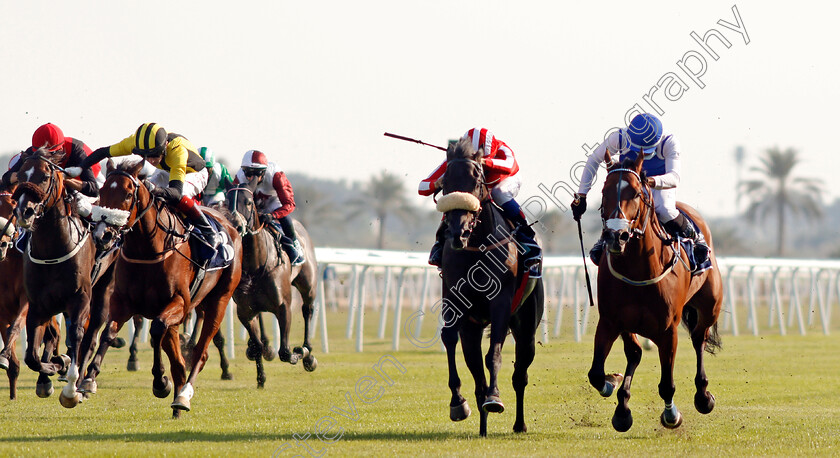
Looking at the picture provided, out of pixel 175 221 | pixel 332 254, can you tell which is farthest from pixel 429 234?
pixel 175 221

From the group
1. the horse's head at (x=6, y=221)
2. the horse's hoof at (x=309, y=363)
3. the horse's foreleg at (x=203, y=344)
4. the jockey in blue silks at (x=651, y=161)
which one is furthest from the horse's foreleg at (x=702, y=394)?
the horse's head at (x=6, y=221)

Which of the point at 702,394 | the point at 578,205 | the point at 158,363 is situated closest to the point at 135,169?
the point at 158,363

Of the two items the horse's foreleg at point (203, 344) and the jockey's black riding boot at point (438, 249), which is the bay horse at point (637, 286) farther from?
the horse's foreleg at point (203, 344)

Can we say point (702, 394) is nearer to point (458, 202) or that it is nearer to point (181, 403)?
point (458, 202)

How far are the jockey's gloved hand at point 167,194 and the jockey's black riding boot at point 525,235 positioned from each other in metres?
2.54

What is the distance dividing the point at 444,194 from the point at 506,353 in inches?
390

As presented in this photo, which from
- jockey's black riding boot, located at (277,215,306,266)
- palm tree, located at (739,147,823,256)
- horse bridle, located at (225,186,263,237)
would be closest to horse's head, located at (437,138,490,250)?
horse bridle, located at (225,186,263,237)

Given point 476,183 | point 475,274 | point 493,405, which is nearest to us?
point 493,405

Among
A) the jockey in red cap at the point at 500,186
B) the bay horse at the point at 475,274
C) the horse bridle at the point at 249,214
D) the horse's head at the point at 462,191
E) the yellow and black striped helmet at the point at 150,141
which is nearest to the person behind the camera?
the horse's head at the point at 462,191

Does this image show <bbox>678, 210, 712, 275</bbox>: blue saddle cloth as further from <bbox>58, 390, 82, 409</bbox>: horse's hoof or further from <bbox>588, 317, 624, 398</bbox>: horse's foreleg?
<bbox>58, 390, 82, 409</bbox>: horse's hoof

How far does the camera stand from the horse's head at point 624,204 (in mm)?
6875

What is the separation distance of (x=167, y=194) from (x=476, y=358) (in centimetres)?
272

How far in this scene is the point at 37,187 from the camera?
8328 mm

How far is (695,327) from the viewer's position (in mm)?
9188
